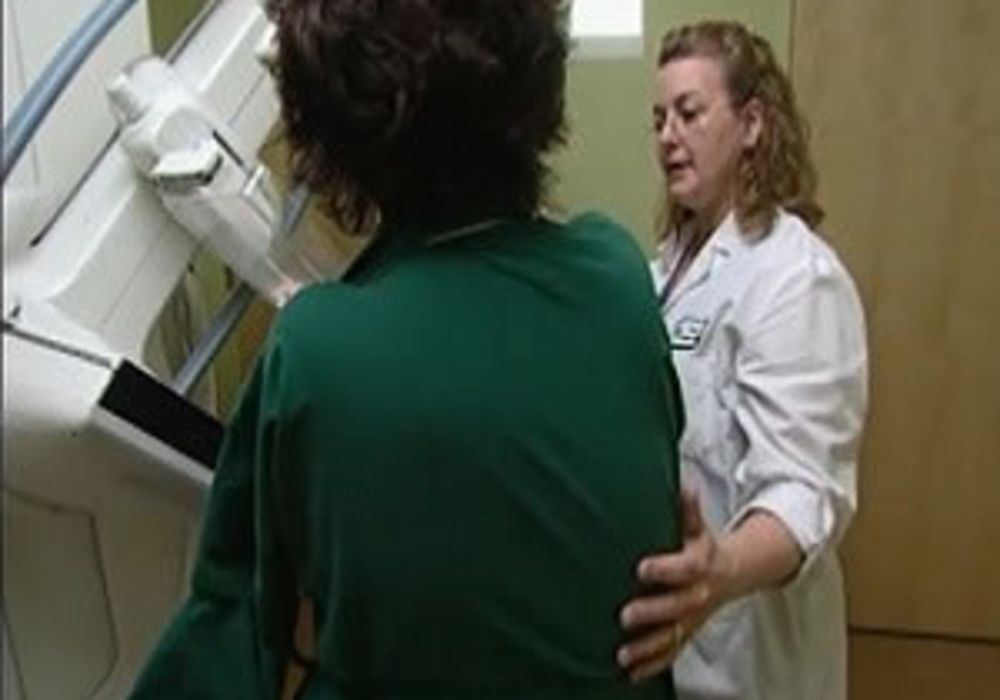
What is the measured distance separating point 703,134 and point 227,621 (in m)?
0.95

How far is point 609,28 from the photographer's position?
2650mm

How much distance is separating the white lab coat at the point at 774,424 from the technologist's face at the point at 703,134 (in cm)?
7

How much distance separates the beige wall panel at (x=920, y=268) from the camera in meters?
2.50

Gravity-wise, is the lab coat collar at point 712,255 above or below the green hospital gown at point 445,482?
below

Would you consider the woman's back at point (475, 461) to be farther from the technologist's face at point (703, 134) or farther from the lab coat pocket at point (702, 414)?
the technologist's face at point (703, 134)

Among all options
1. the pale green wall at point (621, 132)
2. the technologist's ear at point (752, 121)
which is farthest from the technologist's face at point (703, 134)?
the pale green wall at point (621, 132)

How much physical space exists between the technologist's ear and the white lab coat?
0.11 metres

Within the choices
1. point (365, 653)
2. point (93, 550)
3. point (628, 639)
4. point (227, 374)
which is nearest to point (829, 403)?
point (628, 639)

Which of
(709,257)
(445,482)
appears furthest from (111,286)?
(709,257)

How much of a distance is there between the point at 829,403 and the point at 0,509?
0.86m

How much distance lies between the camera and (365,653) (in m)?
0.99

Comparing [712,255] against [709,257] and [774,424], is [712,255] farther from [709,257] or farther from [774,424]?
[774,424]

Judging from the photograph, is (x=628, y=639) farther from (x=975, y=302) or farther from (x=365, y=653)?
(x=975, y=302)

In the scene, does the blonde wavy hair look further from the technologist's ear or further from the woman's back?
the woman's back
